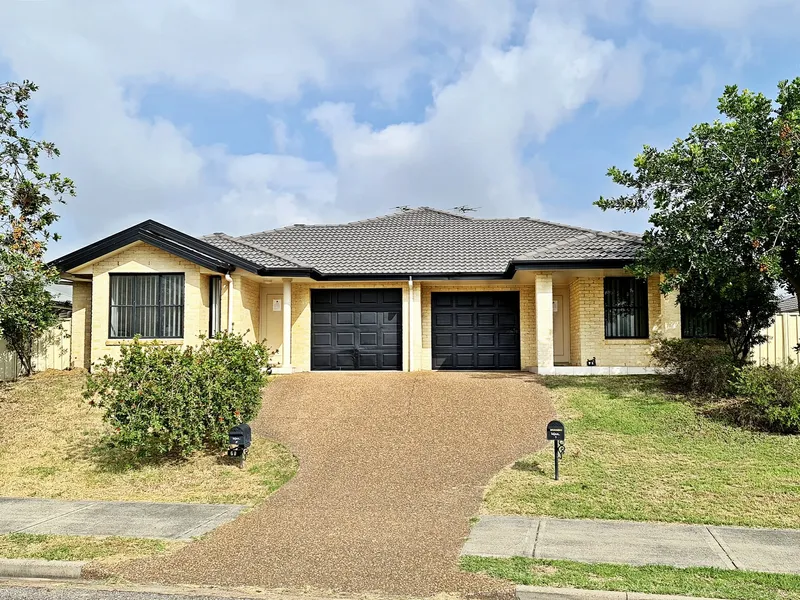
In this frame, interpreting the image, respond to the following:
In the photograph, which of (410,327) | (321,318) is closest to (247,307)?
(321,318)

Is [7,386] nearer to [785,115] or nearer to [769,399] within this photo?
[769,399]

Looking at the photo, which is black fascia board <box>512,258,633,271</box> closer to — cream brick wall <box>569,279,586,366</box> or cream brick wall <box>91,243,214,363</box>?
cream brick wall <box>569,279,586,366</box>

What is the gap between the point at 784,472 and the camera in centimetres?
983

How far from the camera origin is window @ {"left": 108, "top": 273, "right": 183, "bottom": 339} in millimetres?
17438

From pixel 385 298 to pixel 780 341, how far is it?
10098 mm

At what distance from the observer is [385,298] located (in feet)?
63.3

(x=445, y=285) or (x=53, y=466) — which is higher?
(x=445, y=285)

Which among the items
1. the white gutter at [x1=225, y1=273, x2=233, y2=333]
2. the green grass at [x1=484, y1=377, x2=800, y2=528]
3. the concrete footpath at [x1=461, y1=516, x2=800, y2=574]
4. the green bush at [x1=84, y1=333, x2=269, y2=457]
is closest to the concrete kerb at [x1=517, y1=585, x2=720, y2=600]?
the concrete footpath at [x1=461, y1=516, x2=800, y2=574]

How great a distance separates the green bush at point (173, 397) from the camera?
34.2 ft

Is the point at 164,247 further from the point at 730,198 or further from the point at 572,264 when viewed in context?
the point at 730,198

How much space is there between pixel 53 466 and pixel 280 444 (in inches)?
135

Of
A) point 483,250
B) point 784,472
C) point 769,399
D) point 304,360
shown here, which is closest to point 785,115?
point 769,399

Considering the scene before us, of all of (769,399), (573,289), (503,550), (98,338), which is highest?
(573,289)

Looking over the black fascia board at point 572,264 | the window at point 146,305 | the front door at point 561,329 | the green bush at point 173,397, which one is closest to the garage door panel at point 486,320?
the front door at point 561,329
